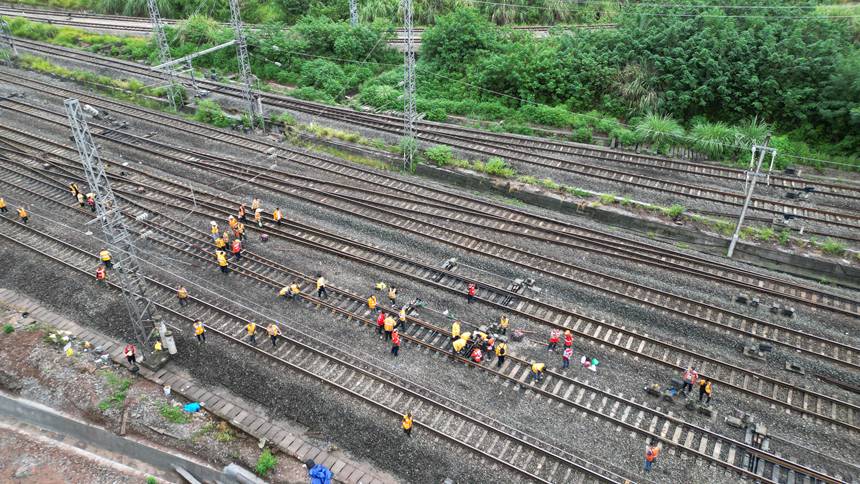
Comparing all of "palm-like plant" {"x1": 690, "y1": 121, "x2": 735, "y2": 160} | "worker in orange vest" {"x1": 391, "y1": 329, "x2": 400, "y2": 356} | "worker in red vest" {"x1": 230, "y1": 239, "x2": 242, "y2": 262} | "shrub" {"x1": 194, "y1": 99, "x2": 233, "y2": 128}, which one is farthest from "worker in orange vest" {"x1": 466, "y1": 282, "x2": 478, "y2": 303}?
"shrub" {"x1": 194, "y1": 99, "x2": 233, "y2": 128}

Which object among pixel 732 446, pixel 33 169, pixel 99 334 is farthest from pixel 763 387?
pixel 33 169

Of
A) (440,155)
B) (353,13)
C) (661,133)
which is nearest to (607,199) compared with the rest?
(661,133)

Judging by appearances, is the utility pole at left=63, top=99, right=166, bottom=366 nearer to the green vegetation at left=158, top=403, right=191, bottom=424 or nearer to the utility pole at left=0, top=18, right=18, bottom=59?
the green vegetation at left=158, top=403, right=191, bottom=424

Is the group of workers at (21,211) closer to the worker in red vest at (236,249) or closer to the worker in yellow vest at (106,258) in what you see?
the worker in yellow vest at (106,258)

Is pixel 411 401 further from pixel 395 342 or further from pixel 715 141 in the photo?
pixel 715 141

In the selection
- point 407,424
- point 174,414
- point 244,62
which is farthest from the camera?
point 244,62
